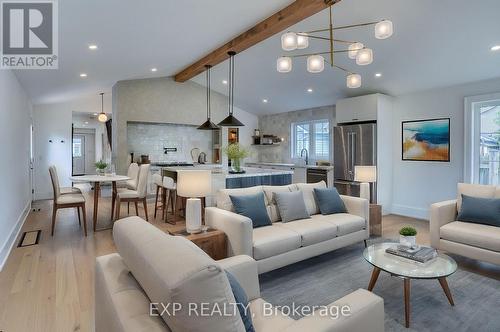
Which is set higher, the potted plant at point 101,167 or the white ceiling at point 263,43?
the white ceiling at point 263,43

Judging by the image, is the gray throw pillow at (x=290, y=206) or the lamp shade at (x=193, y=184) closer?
the lamp shade at (x=193, y=184)

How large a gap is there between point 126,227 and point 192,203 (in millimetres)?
1307

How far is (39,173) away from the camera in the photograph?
7484 mm

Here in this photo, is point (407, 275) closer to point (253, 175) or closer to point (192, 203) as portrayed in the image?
point (192, 203)

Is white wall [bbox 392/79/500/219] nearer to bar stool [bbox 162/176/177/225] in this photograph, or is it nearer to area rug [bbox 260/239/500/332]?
area rug [bbox 260/239/500/332]

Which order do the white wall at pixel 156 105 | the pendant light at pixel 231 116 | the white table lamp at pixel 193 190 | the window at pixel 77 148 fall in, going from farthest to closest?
the window at pixel 77 148 → the white wall at pixel 156 105 → the pendant light at pixel 231 116 → the white table lamp at pixel 193 190

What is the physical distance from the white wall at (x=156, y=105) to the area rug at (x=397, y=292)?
223 inches

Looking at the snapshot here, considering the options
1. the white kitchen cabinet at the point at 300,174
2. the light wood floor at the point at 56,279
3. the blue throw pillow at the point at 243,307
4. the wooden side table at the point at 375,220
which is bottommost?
the light wood floor at the point at 56,279

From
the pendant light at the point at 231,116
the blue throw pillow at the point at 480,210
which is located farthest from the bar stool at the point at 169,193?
the blue throw pillow at the point at 480,210

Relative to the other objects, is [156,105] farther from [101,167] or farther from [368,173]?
[368,173]

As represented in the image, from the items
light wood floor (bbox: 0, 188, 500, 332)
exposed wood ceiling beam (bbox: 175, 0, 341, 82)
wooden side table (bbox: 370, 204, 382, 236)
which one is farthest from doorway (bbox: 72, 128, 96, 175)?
wooden side table (bbox: 370, 204, 382, 236)

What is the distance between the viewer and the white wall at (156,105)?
23.1 ft

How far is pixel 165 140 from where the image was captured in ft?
26.5

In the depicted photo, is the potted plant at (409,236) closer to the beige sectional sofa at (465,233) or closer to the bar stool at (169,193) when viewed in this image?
the beige sectional sofa at (465,233)
